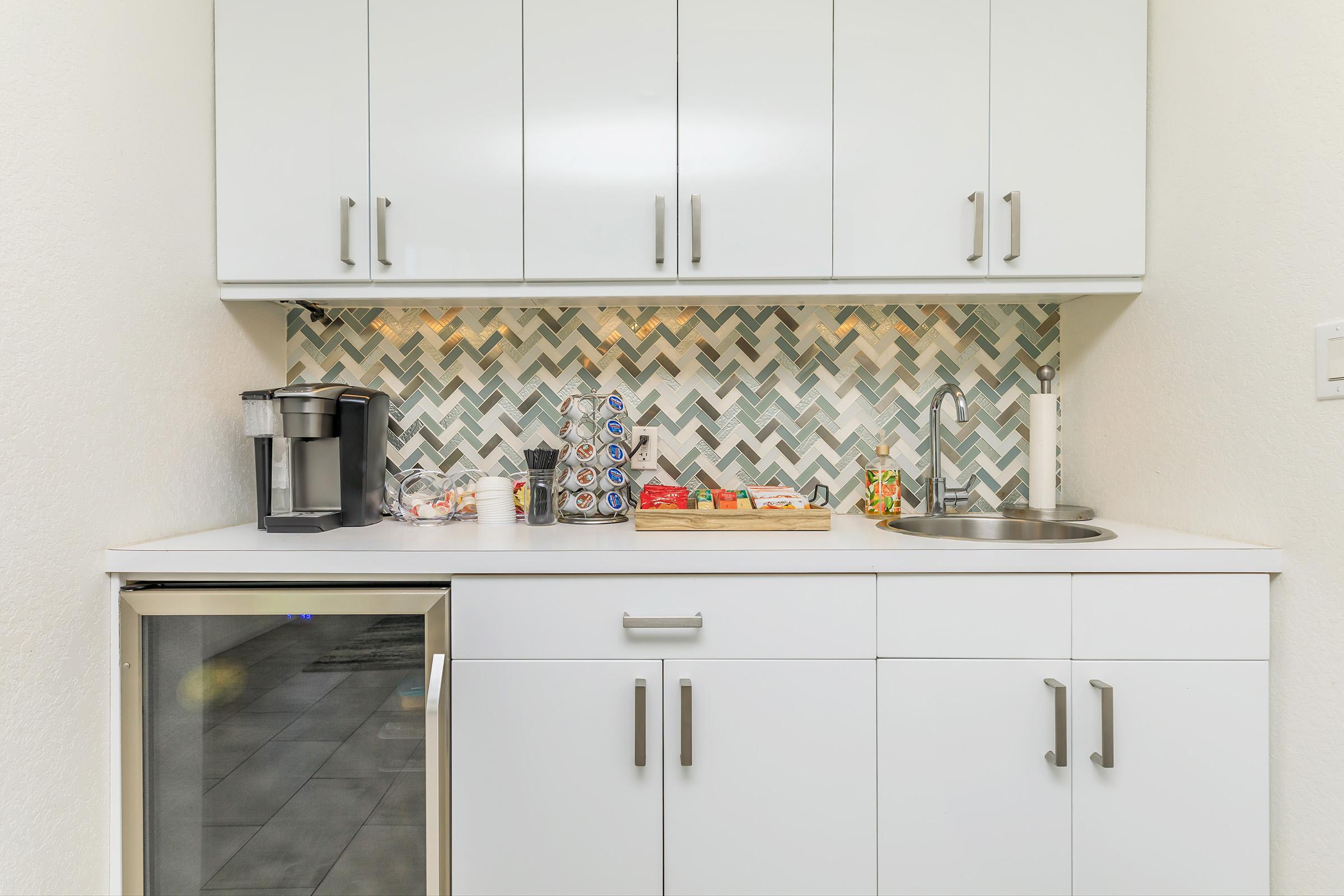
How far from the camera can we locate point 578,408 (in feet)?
5.81

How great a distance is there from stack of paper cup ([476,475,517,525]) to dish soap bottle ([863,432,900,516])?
1.01 metres

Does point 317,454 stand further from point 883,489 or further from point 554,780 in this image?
point 883,489

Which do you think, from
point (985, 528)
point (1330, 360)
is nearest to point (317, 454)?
point (985, 528)

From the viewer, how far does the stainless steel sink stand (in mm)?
1656

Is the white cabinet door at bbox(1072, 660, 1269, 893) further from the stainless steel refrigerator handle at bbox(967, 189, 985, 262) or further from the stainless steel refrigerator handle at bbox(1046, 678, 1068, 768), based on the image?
the stainless steel refrigerator handle at bbox(967, 189, 985, 262)

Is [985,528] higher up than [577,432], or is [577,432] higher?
[577,432]

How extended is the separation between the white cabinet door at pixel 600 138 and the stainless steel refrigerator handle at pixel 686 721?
37.7 inches

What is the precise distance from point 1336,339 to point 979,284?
667 mm

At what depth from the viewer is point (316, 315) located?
6.41ft

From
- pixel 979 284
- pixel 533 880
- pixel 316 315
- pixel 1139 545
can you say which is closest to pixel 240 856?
pixel 533 880

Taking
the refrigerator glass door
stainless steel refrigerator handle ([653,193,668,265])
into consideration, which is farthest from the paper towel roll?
the refrigerator glass door

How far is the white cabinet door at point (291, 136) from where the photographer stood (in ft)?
5.24

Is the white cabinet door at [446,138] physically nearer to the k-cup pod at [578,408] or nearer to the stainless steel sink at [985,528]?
the k-cup pod at [578,408]

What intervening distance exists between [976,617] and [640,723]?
0.68 meters
